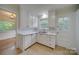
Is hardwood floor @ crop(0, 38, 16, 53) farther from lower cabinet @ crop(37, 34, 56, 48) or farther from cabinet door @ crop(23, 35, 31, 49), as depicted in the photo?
lower cabinet @ crop(37, 34, 56, 48)

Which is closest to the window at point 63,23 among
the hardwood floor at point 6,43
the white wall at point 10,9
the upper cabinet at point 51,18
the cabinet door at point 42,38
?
the upper cabinet at point 51,18

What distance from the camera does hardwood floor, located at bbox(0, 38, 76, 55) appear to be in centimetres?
162

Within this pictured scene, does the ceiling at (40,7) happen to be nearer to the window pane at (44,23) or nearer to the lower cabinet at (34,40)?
the window pane at (44,23)

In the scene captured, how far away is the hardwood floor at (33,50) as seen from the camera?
1621 mm

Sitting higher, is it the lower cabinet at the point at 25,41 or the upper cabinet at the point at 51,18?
the upper cabinet at the point at 51,18

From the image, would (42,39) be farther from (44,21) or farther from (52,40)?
(44,21)

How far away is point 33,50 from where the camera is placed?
1.66 m

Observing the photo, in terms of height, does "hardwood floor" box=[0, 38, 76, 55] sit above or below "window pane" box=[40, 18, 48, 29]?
below

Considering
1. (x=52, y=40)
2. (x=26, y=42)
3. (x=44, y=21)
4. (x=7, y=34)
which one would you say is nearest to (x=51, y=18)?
(x=44, y=21)

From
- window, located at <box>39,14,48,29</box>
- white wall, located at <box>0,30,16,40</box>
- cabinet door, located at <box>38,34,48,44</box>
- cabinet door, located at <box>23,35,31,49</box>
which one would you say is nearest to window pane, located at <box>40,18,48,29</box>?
window, located at <box>39,14,48,29</box>

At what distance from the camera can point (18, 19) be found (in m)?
1.61
